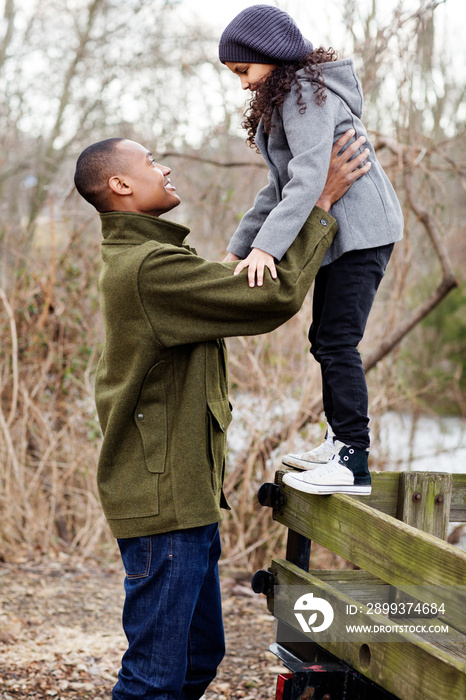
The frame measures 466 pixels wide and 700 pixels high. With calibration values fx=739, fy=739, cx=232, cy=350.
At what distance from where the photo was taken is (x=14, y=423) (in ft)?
19.3

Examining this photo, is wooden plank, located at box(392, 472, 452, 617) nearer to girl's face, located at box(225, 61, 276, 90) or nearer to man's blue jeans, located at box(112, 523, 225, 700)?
man's blue jeans, located at box(112, 523, 225, 700)

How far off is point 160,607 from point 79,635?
86.9 inches

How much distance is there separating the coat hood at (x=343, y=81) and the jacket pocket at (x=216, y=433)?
43.6 inches

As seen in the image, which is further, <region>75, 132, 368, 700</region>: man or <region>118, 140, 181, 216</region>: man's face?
<region>118, 140, 181, 216</region>: man's face

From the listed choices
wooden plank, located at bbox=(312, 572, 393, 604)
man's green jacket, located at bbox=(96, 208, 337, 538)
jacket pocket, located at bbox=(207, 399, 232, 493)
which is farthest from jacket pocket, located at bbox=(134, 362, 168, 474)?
wooden plank, located at bbox=(312, 572, 393, 604)

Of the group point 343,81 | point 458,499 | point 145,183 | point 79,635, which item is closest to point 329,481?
point 458,499

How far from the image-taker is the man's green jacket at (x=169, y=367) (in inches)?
85.2

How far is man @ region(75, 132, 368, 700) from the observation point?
84.9 inches

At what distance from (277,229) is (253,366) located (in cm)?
324

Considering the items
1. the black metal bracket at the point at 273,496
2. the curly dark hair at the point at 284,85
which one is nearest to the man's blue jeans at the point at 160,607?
the black metal bracket at the point at 273,496

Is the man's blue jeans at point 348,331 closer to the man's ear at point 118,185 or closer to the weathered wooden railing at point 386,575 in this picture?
the weathered wooden railing at point 386,575

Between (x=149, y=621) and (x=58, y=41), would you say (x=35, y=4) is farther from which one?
(x=149, y=621)

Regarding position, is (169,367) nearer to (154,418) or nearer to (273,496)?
(154,418)

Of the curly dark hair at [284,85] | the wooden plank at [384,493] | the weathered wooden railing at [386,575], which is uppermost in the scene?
the curly dark hair at [284,85]
